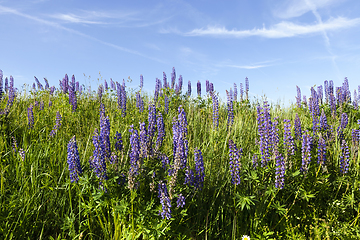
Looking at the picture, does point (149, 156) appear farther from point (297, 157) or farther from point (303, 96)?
point (303, 96)


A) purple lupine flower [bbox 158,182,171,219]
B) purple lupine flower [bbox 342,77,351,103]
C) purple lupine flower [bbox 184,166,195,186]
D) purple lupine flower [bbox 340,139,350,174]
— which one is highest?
purple lupine flower [bbox 342,77,351,103]

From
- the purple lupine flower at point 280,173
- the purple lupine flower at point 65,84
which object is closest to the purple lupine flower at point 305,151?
the purple lupine flower at point 280,173

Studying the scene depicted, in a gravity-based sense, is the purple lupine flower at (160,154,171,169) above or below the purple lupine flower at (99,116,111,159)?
below

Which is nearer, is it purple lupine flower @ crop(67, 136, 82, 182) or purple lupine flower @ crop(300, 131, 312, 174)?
purple lupine flower @ crop(67, 136, 82, 182)

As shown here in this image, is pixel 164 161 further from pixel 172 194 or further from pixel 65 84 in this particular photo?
pixel 65 84

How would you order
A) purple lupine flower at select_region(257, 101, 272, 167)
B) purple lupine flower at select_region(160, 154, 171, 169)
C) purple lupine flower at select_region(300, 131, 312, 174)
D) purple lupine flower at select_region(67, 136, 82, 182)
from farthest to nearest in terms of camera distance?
1. purple lupine flower at select_region(300, 131, 312, 174)
2. purple lupine flower at select_region(257, 101, 272, 167)
3. purple lupine flower at select_region(160, 154, 171, 169)
4. purple lupine flower at select_region(67, 136, 82, 182)

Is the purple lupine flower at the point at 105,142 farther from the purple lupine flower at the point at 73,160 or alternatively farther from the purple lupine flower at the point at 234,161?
the purple lupine flower at the point at 234,161

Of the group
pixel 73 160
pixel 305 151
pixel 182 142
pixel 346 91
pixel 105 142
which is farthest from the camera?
pixel 346 91

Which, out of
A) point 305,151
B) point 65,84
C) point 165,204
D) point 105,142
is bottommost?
point 165,204

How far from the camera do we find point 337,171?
3.73 m

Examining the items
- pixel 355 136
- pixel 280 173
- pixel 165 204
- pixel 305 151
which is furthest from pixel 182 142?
pixel 355 136

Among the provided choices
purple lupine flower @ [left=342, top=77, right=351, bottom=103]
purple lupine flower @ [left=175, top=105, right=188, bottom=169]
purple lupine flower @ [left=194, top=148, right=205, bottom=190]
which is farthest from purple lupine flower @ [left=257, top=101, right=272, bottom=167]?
purple lupine flower @ [left=342, top=77, right=351, bottom=103]

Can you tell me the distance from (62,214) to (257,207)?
223 centimetres

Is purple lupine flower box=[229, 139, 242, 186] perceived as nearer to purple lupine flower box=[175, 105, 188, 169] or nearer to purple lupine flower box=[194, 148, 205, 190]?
purple lupine flower box=[194, 148, 205, 190]
